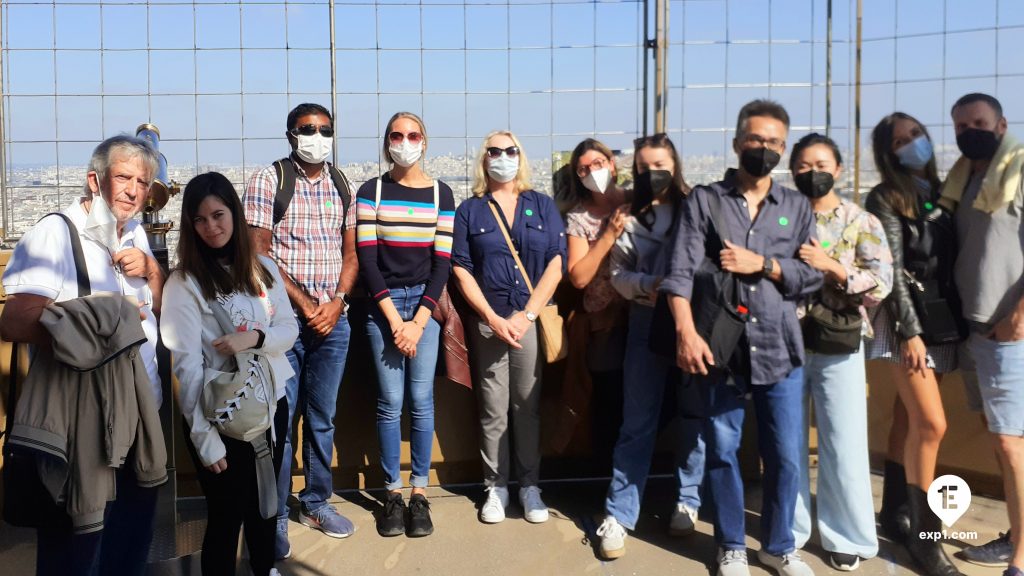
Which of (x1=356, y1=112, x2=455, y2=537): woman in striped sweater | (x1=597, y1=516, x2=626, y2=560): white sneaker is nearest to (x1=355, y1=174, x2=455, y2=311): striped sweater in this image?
(x1=356, y1=112, x2=455, y2=537): woman in striped sweater

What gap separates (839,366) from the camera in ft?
11.4

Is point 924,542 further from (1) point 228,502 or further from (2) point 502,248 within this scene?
(1) point 228,502

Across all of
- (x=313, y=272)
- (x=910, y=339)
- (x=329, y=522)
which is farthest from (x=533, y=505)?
(x=910, y=339)

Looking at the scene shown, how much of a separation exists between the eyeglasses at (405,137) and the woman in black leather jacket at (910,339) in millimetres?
1884

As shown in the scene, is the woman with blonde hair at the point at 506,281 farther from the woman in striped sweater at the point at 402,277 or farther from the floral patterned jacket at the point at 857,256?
the floral patterned jacket at the point at 857,256

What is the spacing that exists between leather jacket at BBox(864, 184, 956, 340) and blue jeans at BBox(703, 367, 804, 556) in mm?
→ 526

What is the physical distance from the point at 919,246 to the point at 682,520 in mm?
1504

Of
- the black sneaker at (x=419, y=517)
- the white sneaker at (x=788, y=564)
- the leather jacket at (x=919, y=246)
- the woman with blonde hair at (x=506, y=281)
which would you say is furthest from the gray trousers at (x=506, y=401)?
the leather jacket at (x=919, y=246)

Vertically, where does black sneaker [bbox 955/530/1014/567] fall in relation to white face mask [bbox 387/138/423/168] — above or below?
below

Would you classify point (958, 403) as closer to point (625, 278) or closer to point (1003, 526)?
point (1003, 526)

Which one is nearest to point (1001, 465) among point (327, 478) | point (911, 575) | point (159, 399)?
point (911, 575)

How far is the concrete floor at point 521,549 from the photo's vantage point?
362 cm

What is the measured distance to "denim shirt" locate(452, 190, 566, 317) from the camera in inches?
154

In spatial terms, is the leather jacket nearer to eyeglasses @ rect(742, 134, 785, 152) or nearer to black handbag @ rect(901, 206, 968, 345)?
black handbag @ rect(901, 206, 968, 345)
